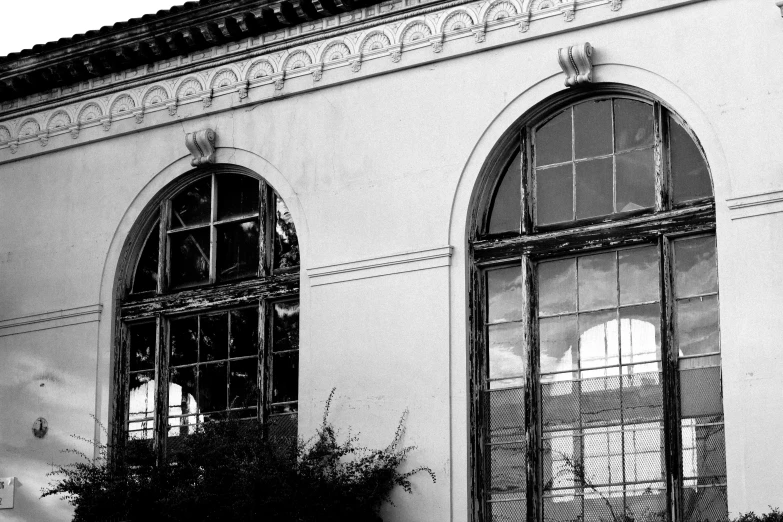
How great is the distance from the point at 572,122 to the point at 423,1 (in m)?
1.90

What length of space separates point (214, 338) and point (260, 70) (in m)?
2.72

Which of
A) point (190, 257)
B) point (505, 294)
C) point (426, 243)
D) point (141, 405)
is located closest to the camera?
point (505, 294)

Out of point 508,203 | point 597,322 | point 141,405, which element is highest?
point 508,203

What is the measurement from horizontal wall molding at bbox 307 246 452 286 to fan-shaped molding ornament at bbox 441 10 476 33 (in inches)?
81.7

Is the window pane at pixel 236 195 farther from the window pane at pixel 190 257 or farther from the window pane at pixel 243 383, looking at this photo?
the window pane at pixel 243 383

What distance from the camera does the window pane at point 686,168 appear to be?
41.6ft

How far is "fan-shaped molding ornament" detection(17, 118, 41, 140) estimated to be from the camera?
54.5 feet

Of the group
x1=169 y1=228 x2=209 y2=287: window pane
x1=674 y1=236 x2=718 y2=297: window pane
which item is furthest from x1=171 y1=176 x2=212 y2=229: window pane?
x1=674 y1=236 x2=718 y2=297: window pane

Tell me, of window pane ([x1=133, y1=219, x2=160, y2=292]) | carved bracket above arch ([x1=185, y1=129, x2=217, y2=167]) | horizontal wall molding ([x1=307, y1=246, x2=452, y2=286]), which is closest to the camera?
horizontal wall molding ([x1=307, y1=246, x2=452, y2=286])

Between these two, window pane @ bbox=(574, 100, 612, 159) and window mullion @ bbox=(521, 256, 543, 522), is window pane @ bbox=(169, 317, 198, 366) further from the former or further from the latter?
window pane @ bbox=(574, 100, 612, 159)

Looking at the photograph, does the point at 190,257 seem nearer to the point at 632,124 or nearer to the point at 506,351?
the point at 506,351

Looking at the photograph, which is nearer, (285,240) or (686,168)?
(686,168)

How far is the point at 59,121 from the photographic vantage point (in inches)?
649

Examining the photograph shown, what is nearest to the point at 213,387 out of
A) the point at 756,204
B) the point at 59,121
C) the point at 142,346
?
the point at 142,346
